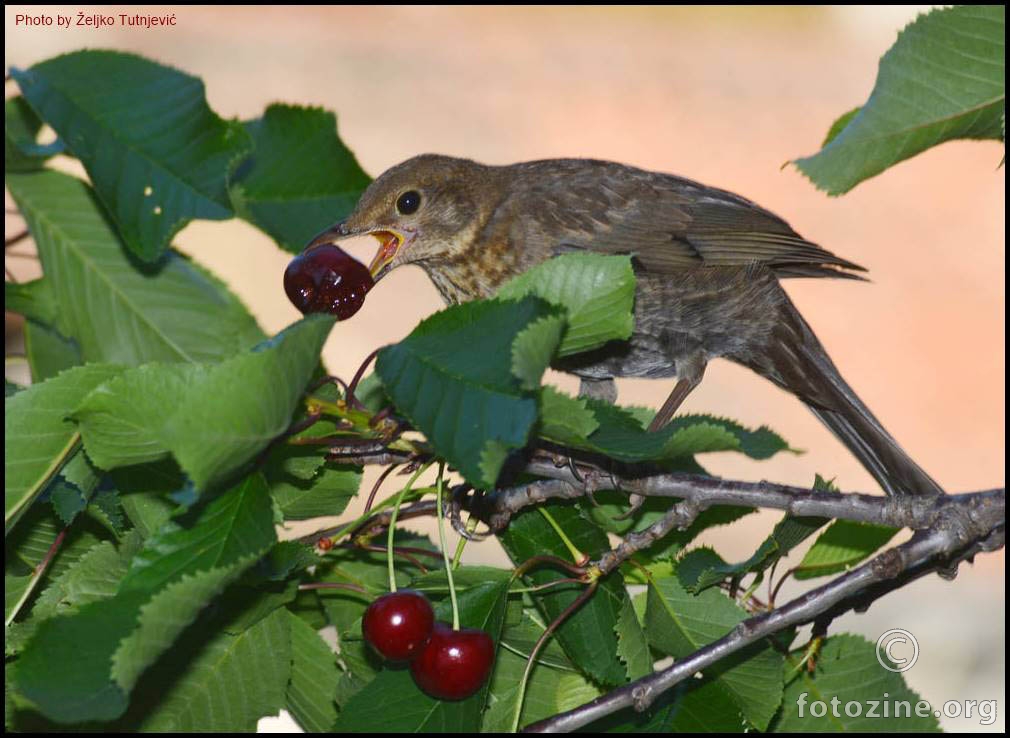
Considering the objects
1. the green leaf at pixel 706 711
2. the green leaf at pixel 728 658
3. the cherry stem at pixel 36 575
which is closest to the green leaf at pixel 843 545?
the green leaf at pixel 728 658

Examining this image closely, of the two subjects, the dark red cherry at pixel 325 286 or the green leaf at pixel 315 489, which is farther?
the dark red cherry at pixel 325 286

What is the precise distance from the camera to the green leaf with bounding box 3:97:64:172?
2.97 meters

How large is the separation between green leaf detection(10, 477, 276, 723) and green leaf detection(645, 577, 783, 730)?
89 cm

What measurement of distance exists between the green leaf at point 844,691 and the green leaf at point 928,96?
3.26 feet

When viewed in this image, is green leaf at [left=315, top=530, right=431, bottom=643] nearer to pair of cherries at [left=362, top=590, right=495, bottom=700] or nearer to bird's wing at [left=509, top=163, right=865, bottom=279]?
pair of cherries at [left=362, top=590, right=495, bottom=700]

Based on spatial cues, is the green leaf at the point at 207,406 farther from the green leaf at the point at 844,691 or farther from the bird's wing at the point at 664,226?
the bird's wing at the point at 664,226

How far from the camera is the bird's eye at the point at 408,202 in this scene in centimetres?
392

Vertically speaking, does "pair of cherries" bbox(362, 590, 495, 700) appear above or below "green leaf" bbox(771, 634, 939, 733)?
below

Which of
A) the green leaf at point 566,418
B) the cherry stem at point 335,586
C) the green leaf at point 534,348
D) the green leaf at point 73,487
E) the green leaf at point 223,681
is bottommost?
the green leaf at point 223,681

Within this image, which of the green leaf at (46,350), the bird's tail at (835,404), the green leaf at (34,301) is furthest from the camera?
the bird's tail at (835,404)

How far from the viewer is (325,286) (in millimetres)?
2434

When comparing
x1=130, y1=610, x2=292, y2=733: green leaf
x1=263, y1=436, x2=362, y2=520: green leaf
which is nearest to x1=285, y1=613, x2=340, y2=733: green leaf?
x1=130, y1=610, x2=292, y2=733: green leaf

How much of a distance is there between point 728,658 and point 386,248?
2.09 m

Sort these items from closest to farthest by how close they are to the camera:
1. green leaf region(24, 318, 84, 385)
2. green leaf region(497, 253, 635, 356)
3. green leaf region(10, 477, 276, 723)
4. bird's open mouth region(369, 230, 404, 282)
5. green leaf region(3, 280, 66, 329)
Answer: green leaf region(10, 477, 276, 723), green leaf region(497, 253, 635, 356), green leaf region(3, 280, 66, 329), green leaf region(24, 318, 84, 385), bird's open mouth region(369, 230, 404, 282)
